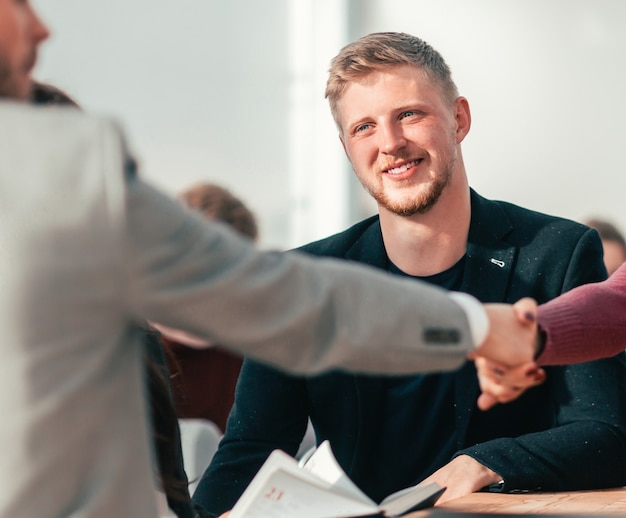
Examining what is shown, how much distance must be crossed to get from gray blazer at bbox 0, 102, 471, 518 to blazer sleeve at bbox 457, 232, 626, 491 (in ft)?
3.09

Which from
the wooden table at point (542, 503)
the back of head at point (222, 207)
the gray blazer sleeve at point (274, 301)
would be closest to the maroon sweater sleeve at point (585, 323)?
the wooden table at point (542, 503)

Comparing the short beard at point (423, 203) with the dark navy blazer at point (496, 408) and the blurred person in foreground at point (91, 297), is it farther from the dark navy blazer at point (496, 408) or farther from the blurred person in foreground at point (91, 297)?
the blurred person in foreground at point (91, 297)

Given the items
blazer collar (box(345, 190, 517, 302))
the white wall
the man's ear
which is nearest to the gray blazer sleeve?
blazer collar (box(345, 190, 517, 302))

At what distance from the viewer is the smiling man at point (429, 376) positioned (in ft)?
6.26

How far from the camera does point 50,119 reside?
0.95 meters

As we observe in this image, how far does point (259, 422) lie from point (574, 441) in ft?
2.07

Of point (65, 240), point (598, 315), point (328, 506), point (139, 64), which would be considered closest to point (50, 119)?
point (65, 240)

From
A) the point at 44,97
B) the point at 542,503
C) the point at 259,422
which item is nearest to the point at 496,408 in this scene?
the point at 542,503

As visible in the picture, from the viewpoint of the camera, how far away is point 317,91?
6184 millimetres

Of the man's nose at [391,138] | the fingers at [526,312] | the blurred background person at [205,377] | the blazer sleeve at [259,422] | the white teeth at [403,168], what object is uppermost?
the man's nose at [391,138]

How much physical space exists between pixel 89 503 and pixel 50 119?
0.36 meters

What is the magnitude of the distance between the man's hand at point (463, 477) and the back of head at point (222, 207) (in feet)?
6.27

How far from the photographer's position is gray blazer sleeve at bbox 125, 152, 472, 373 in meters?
0.96

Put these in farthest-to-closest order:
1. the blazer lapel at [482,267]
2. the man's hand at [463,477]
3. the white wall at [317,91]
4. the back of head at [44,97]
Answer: the white wall at [317,91], the blazer lapel at [482,267], the man's hand at [463,477], the back of head at [44,97]
